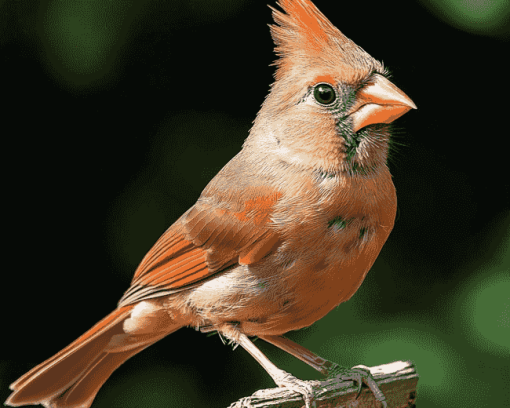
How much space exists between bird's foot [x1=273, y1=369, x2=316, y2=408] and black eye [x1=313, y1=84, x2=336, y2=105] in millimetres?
1065

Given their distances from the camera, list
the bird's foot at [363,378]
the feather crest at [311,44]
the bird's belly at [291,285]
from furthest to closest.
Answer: the bird's foot at [363,378]
the feather crest at [311,44]
the bird's belly at [291,285]

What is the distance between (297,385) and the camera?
2.54 metres

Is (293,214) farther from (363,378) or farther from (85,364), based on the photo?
(85,364)

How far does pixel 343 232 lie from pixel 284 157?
0.39 metres

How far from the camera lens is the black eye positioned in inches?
101

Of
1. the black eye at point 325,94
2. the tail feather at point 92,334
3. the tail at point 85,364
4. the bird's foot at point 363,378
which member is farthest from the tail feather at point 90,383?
the black eye at point 325,94

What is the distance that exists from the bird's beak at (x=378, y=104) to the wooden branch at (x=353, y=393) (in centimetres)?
98

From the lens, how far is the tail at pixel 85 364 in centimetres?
284

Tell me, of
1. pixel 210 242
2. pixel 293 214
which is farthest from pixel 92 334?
pixel 293 214

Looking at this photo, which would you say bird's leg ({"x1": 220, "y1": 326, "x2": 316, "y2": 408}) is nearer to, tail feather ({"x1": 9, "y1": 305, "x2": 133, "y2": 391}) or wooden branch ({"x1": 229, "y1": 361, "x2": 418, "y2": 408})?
wooden branch ({"x1": 229, "y1": 361, "x2": 418, "y2": 408})

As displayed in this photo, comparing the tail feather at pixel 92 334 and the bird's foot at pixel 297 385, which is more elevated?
the tail feather at pixel 92 334

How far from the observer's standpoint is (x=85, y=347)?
295cm

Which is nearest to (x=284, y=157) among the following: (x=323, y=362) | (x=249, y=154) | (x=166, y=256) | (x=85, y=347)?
(x=249, y=154)

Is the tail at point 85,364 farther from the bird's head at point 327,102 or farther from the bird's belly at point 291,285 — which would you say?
the bird's head at point 327,102
